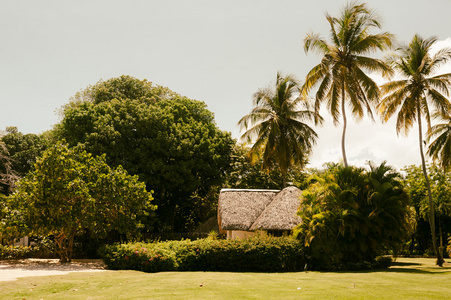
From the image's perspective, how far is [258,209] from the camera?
26.6m

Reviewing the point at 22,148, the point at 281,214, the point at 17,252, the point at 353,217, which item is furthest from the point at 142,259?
the point at 22,148

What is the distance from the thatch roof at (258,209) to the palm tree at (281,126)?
4.40 m

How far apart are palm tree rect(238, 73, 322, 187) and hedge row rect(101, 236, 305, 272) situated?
42.1 feet

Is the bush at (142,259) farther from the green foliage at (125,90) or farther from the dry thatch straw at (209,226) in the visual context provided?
the green foliage at (125,90)

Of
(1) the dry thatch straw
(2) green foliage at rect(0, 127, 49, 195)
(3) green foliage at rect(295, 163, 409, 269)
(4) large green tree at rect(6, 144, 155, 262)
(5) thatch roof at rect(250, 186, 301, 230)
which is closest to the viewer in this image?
(3) green foliage at rect(295, 163, 409, 269)

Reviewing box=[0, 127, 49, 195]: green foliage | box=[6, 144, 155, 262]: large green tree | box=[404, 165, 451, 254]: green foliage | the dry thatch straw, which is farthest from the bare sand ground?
box=[404, 165, 451, 254]: green foliage

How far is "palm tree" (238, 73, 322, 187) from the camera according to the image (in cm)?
3164

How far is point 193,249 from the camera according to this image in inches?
767

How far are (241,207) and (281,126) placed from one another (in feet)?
27.6

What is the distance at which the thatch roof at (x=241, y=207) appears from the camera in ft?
82.8

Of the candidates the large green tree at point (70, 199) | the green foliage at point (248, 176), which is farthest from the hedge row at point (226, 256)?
the green foliage at point (248, 176)

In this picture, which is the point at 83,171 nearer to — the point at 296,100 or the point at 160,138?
the point at 160,138

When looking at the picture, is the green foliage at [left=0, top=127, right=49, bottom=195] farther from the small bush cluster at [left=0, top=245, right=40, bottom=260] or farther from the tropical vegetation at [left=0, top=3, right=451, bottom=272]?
the small bush cluster at [left=0, top=245, right=40, bottom=260]

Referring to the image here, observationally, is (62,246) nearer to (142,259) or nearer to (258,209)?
(142,259)
